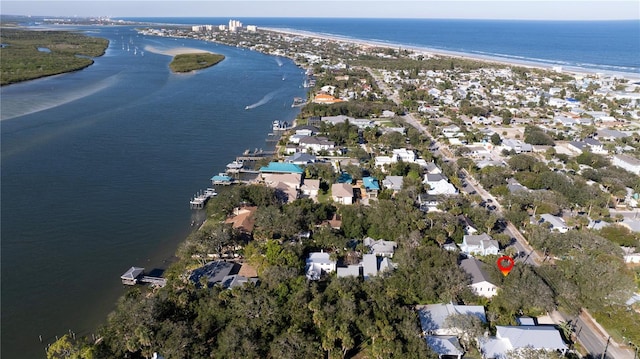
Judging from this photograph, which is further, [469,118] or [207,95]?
[207,95]

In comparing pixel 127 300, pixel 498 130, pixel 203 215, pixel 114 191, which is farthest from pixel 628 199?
pixel 114 191

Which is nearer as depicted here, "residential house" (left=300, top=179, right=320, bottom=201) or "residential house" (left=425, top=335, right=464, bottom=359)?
"residential house" (left=425, top=335, right=464, bottom=359)

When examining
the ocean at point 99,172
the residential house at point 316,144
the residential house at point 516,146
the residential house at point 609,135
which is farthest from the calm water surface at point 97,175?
the residential house at point 609,135

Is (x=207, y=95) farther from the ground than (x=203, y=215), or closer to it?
farther from the ground

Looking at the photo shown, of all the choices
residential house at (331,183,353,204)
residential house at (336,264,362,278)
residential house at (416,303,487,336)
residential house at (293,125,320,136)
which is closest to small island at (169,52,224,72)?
residential house at (293,125,320,136)

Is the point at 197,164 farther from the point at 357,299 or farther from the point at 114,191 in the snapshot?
the point at 357,299

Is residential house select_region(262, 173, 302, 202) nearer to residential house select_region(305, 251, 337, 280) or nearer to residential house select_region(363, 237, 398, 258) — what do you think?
residential house select_region(363, 237, 398, 258)

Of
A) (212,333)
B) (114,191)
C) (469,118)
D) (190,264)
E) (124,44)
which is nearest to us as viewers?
(212,333)

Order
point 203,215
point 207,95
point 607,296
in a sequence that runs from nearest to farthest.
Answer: point 607,296
point 203,215
point 207,95
